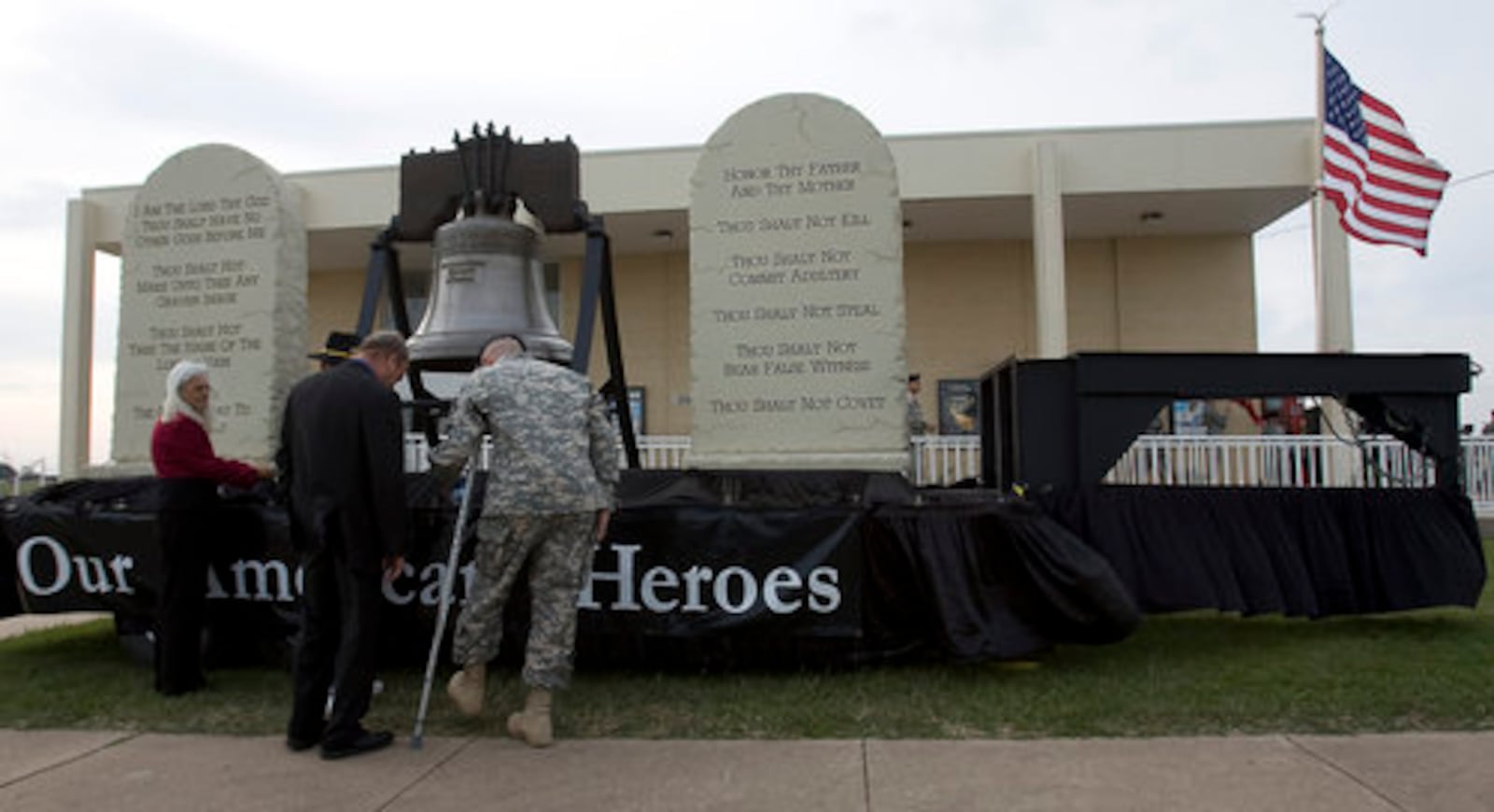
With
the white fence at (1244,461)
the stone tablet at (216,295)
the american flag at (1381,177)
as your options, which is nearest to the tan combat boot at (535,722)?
the stone tablet at (216,295)

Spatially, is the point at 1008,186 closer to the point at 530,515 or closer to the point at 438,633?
the point at 530,515

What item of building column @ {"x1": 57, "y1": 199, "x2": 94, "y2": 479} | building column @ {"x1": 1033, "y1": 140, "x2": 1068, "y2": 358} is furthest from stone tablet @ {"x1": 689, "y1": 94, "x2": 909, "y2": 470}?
building column @ {"x1": 57, "y1": 199, "x2": 94, "y2": 479}

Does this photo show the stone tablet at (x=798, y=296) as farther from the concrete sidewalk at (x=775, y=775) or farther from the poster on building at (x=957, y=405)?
the poster on building at (x=957, y=405)

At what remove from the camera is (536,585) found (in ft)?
14.0

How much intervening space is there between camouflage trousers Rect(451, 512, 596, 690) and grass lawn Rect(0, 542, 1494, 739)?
36cm

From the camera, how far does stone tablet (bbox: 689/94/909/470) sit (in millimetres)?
5969

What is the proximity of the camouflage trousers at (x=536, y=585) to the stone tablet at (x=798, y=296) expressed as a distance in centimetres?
186

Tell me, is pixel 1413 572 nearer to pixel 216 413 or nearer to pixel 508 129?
pixel 508 129

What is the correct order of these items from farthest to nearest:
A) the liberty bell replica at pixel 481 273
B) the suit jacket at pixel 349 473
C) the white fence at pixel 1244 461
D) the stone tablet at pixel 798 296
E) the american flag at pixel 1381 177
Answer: the white fence at pixel 1244 461 < the american flag at pixel 1381 177 < the liberty bell replica at pixel 481 273 < the stone tablet at pixel 798 296 < the suit jacket at pixel 349 473

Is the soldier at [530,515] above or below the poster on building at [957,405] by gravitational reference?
below

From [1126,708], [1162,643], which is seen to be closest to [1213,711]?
[1126,708]

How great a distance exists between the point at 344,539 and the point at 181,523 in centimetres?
152

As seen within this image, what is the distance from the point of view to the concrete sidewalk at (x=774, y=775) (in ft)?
11.1

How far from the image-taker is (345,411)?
4090 millimetres
